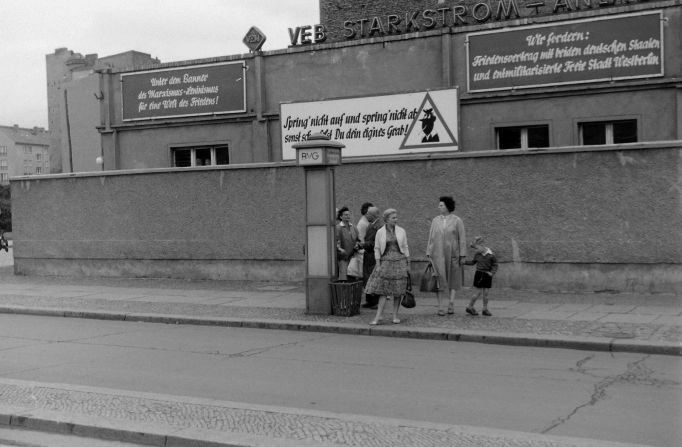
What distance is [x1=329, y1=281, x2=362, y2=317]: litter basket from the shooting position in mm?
12773

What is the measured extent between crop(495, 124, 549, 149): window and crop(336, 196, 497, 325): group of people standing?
5.84m

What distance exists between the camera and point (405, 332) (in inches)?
446

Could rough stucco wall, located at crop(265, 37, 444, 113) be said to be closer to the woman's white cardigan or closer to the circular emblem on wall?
the circular emblem on wall

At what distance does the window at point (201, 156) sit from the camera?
2197 centimetres

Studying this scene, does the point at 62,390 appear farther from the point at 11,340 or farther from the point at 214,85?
the point at 214,85

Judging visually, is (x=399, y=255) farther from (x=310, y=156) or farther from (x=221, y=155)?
(x=221, y=155)

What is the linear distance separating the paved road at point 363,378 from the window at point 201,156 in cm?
1052

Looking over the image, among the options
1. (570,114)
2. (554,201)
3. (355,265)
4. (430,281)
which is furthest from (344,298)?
(570,114)

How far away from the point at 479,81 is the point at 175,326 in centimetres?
952

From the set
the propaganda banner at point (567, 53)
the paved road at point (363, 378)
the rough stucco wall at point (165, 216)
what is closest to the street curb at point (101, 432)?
the paved road at point (363, 378)

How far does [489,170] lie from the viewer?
602 inches

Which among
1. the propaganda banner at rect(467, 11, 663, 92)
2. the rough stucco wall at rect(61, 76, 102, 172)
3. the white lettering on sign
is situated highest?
the rough stucco wall at rect(61, 76, 102, 172)

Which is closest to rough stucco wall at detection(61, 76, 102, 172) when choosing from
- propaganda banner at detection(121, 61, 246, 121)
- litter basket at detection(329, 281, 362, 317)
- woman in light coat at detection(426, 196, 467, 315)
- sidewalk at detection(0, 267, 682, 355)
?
propaganda banner at detection(121, 61, 246, 121)

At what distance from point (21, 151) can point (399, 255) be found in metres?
137
